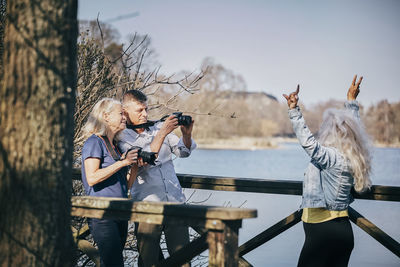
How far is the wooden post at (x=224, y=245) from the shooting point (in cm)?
198

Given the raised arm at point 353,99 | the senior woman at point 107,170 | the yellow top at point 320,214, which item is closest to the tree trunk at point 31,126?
the senior woman at point 107,170

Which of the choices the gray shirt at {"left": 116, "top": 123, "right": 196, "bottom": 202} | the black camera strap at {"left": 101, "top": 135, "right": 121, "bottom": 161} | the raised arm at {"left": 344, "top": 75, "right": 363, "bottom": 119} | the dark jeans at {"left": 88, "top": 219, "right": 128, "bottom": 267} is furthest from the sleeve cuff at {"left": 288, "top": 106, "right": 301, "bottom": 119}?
the dark jeans at {"left": 88, "top": 219, "right": 128, "bottom": 267}

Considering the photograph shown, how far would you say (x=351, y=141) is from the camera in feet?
8.63

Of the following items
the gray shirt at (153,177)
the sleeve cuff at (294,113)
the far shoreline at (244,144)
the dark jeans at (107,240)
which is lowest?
the far shoreline at (244,144)

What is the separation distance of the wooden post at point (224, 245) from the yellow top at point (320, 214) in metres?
0.83

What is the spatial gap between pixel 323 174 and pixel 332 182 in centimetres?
7

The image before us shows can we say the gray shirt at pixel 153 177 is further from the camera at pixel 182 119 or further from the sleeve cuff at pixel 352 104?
the sleeve cuff at pixel 352 104

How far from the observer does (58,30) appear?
1.92 metres

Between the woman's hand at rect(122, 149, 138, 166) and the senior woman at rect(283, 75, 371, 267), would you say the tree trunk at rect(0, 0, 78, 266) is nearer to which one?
the woman's hand at rect(122, 149, 138, 166)

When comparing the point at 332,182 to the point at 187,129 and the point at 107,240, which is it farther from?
the point at 107,240

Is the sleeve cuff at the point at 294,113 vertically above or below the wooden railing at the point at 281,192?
above

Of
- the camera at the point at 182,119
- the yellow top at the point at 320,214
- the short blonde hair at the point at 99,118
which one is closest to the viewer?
the yellow top at the point at 320,214

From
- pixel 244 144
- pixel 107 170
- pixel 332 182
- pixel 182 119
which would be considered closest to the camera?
pixel 107 170

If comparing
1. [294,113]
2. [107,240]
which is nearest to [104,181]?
[107,240]
